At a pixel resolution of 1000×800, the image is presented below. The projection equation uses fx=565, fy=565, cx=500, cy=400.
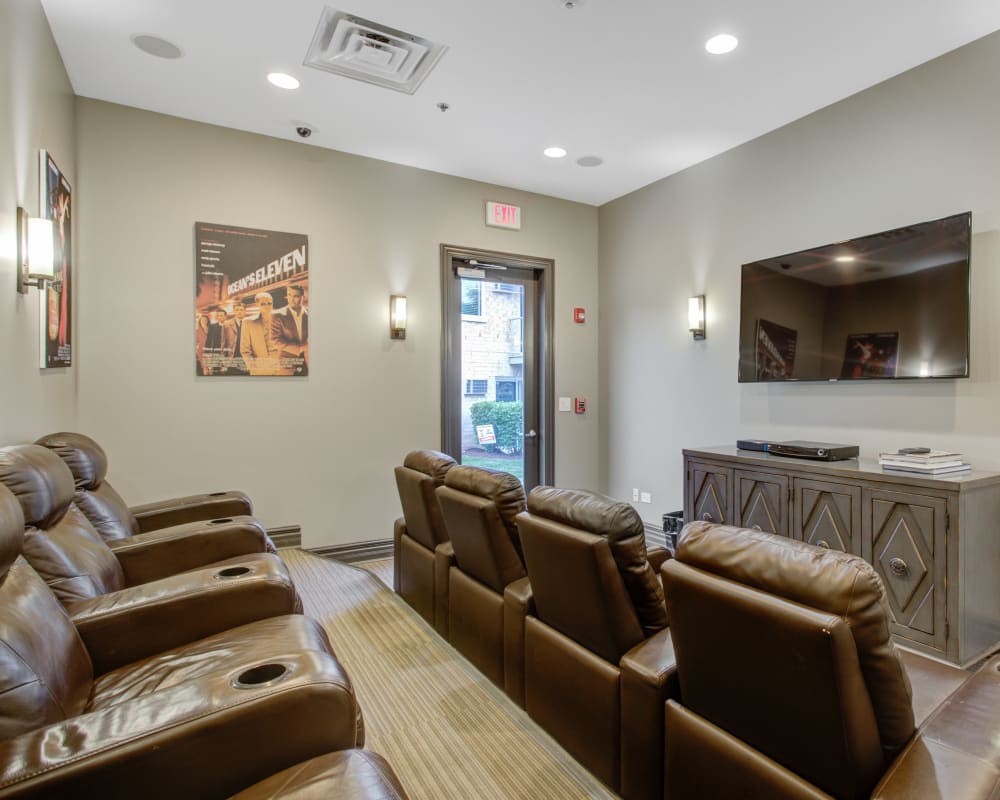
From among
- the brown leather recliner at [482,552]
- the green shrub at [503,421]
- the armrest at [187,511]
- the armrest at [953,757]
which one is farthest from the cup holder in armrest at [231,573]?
the green shrub at [503,421]

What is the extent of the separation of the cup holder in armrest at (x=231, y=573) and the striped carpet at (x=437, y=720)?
0.75 meters

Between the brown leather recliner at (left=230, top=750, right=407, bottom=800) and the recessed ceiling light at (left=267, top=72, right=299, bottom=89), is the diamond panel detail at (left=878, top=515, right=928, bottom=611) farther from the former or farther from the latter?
the recessed ceiling light at (left=267, top=72, right=299, bottom=89)

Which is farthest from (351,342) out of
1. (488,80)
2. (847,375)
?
(847,375)

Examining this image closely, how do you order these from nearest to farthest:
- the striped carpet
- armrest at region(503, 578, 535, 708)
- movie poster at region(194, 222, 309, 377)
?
the striped carpet → armrest at region(503, 578, 535, 708) → movie poster at region(194, 222, 309, 377)

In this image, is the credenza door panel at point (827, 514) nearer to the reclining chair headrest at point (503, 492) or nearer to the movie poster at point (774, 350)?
the movie poster at point (774, 350)

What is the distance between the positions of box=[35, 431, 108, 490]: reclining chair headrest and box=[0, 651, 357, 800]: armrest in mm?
1838

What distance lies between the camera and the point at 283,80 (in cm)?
335

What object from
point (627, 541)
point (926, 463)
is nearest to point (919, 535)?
point (926, 463)

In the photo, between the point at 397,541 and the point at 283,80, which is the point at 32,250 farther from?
the point at 397,541

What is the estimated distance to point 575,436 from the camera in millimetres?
5453

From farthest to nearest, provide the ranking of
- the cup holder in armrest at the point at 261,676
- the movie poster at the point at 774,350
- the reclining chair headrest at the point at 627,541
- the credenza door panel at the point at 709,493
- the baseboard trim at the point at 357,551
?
the baseboard trim at the point at 357,551 → the movie poster at the point at 774,350 → the credenza door panel at the point at 709,493 → the reclining chair headrest at the point at 627,541 → the cup holder in armrest at the point at 261,676

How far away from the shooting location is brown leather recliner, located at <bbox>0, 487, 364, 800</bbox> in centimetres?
101

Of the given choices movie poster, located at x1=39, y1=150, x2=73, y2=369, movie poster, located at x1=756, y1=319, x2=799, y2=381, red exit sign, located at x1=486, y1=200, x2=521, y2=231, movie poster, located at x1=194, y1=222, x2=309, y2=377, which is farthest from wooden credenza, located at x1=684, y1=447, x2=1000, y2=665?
movie poster, located at x1=39, y1=150, x2=73, y2=369

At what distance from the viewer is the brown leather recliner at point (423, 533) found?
288 centimetres
